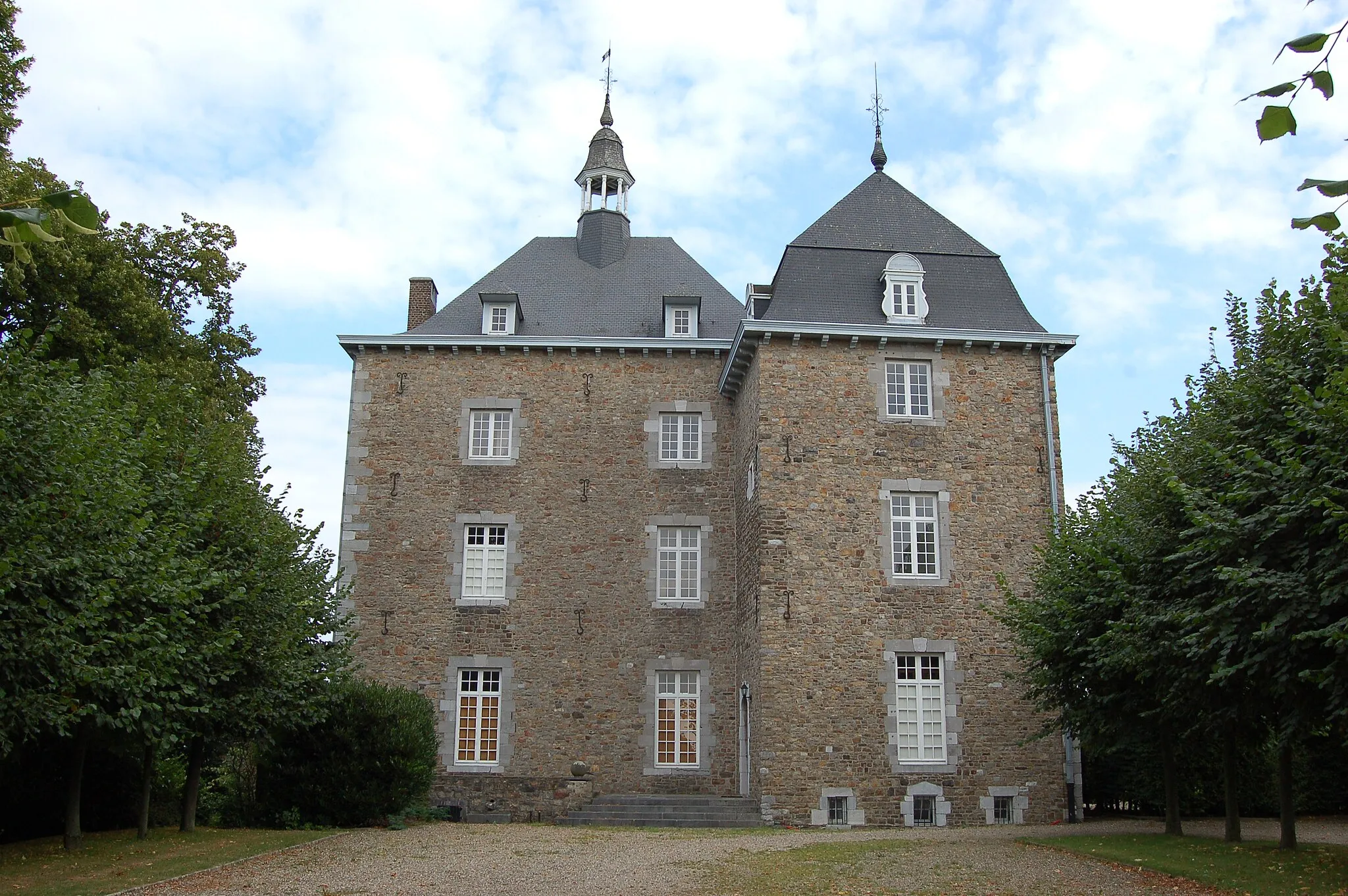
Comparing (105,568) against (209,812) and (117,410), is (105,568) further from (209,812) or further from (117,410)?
(209,812)

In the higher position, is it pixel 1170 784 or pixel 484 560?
pixel 484 560

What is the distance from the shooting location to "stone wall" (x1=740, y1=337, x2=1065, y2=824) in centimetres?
1731

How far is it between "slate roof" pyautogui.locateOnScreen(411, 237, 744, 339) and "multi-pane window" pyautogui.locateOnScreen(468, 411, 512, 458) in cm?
159

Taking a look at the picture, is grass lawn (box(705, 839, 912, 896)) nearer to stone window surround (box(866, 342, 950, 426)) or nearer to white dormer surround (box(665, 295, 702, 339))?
stone window surround (box(866, 342, 950, 426))

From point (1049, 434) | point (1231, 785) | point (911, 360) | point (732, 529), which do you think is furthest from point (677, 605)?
point (1231, 785)

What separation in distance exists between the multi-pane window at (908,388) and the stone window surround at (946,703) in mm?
3739

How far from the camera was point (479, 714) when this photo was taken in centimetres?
1953

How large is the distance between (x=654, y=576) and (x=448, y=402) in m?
4.92

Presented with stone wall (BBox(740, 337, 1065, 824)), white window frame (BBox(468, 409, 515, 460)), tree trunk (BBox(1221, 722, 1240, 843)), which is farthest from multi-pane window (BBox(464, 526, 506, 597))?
tree trunk (BBox(1221, 722, 1240, 843))

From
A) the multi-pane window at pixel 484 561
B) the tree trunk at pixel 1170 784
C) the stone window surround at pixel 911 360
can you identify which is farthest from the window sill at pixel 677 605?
the tree trunk at pixel 1170 784

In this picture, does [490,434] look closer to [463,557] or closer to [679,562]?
[463,557]

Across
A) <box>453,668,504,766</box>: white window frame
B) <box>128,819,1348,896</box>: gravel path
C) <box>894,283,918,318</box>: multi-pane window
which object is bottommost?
<box>128,819,1348,896</box>: gravel path

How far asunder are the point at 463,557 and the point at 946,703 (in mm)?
8528

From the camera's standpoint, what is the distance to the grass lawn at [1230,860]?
382 inches
